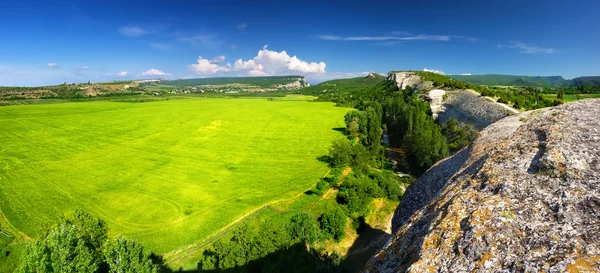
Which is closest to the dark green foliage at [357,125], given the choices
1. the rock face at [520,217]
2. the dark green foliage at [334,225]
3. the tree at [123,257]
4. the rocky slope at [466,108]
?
the rocky slope at [466,108]

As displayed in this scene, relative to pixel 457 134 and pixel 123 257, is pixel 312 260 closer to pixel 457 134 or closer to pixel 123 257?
pixel 123 257

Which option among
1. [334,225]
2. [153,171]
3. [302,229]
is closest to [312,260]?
[302,229]

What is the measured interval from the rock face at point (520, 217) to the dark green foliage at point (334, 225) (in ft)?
96.0

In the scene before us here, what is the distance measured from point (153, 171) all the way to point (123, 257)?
43820 mm

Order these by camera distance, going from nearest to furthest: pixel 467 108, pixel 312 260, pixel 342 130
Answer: pixel 312 260, pixel 467 108, pixel 342 130

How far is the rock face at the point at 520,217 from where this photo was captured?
19.6ft

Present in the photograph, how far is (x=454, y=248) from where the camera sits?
674cm

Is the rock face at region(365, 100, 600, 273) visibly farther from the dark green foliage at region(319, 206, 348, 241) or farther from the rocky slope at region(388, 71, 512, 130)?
the rocky slope at region(388, 71, 512, 130)

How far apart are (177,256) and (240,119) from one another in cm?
9916

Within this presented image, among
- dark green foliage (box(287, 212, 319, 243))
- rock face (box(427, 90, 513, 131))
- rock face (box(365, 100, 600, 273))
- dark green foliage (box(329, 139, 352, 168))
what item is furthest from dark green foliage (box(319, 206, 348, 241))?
rock face (box(427, 90, 513, 131))

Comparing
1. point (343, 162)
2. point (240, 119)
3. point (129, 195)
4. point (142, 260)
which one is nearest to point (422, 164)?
point (343, 162)

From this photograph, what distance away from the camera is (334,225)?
37.5 m

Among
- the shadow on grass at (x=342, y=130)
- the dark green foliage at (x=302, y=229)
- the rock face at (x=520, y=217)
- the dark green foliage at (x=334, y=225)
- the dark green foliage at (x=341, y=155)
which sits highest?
the rock face at (x=520, y=217)

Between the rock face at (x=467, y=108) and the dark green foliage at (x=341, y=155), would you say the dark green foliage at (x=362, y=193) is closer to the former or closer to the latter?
Result: the dark green foliage at (x=341, y=155)
